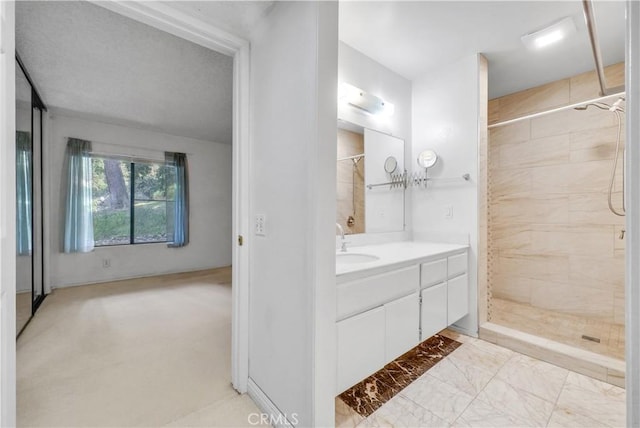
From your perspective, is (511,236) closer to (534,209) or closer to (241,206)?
(534,209)

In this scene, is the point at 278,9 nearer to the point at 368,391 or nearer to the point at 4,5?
the point at 4,5

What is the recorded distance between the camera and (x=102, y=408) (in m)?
1.53

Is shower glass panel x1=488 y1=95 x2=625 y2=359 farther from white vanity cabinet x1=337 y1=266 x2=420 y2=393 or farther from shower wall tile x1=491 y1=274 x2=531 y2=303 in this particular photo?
white vanity cabinet x1=337 y1=266 x2=420 y2=393

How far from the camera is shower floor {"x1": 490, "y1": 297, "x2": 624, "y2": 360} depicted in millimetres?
2084

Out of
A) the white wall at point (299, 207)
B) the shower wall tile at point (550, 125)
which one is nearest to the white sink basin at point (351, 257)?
the white wall at point (299, 207)

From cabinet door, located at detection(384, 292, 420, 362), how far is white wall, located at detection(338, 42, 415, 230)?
849 millimetres

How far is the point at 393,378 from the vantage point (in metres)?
1.81

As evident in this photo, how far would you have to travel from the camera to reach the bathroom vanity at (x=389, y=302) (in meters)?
1.39

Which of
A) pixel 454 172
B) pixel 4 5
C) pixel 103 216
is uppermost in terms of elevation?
pixel 4 5

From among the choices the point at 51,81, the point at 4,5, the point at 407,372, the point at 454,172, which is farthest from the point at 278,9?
the point at 51,81

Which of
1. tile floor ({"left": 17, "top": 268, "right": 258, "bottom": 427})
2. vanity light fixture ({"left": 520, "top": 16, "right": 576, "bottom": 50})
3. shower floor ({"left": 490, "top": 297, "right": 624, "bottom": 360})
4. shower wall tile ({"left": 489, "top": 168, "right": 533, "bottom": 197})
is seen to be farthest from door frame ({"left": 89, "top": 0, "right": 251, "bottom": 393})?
shower wall tile ({"left": 489, "top": 168, "right": 533, "bottom": 197})

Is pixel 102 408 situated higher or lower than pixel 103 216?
lower

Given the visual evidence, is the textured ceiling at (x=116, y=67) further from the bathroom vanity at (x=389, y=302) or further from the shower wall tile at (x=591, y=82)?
the shower wall tile at (x=591, y=82)

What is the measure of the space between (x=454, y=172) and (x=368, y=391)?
192 cm
